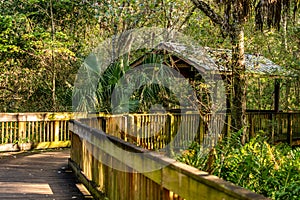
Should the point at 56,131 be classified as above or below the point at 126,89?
below

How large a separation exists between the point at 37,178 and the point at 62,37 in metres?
7.05

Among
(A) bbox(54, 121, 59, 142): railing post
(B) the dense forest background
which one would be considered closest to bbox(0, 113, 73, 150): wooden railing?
(A) bbox(54, 121, 59, 142): railing post

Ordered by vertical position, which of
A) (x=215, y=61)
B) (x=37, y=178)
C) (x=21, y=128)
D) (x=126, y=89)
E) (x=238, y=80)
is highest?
(x=215, y=61)

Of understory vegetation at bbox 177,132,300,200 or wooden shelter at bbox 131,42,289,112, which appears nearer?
understory vegetation at bbox 177,132,300,200

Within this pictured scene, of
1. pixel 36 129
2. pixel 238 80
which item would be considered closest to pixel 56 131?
pixel 36 129

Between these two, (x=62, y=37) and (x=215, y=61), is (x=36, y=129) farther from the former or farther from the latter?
(x=215, y=61)

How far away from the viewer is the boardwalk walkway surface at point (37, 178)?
16.9ft

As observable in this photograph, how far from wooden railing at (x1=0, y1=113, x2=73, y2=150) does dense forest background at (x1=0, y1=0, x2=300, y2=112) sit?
2566mm

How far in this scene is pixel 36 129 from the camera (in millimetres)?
9289

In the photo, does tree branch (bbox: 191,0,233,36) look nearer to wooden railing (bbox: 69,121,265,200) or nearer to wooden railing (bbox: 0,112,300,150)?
wooden railing (bbox: 0,112,300,150)

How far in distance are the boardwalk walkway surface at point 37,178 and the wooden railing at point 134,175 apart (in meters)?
0.25

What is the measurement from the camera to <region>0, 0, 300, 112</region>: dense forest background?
39.3ft

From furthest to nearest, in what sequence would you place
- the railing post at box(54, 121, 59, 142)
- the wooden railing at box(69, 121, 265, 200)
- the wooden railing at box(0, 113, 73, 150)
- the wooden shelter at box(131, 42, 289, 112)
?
1. the railing post at box(54, 121, 59, 142)
2. the wooden railing at box(0, 113, 73, 150)
3. the wooden shelter at box(131, 42, 289, 112)
4. the wooden railing at box(69, 121, 265, 200)

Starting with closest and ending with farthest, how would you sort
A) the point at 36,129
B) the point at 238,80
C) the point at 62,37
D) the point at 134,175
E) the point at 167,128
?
1. the point at 134,175
2. the point at 238,80
3. the point at 167,128
4. the point at 36,129
5. the point at 62,37
